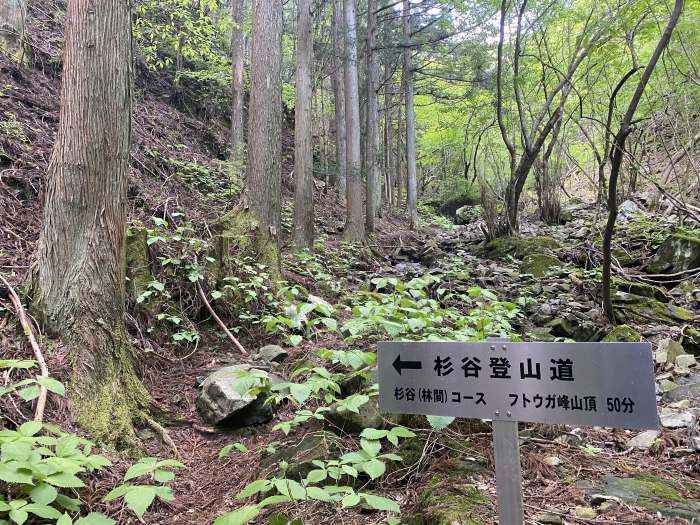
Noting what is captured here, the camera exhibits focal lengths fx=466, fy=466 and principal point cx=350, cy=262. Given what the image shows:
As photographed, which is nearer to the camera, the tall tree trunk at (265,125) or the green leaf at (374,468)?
the green leaf at (374,468)

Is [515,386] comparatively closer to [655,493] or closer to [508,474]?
[508,474]

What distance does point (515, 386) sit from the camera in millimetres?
1644

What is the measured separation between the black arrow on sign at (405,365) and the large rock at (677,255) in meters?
6.30

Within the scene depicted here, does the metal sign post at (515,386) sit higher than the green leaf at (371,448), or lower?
higher

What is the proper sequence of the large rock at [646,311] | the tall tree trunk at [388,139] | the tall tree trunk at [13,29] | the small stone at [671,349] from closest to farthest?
the small stone at [671,349] → the large rock at [646,311] → the tall tree trunk at [13,29] → the tall tree trunk at [388,139]

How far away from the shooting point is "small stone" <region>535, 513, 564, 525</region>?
76.7 inches

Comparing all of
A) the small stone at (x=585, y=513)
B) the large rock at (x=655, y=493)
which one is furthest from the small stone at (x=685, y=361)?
the small stone at (x=585, y=513)

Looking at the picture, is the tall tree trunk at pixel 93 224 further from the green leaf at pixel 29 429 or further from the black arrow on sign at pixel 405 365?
the black arrow on sign at pixel 405 365

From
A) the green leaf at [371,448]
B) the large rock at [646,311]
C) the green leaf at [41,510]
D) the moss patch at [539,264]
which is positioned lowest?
the green leaf at [41,510]

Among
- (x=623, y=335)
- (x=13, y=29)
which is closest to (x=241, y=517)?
(x=623, y=335)

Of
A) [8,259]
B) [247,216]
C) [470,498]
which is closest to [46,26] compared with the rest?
[247,216]

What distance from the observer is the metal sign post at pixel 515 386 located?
148 centimetres

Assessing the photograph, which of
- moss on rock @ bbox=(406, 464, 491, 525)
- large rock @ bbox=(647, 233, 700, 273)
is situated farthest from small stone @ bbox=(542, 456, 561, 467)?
large rock @ bbox=(647, 233, 700, 273)

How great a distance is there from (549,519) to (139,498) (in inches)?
65.0
